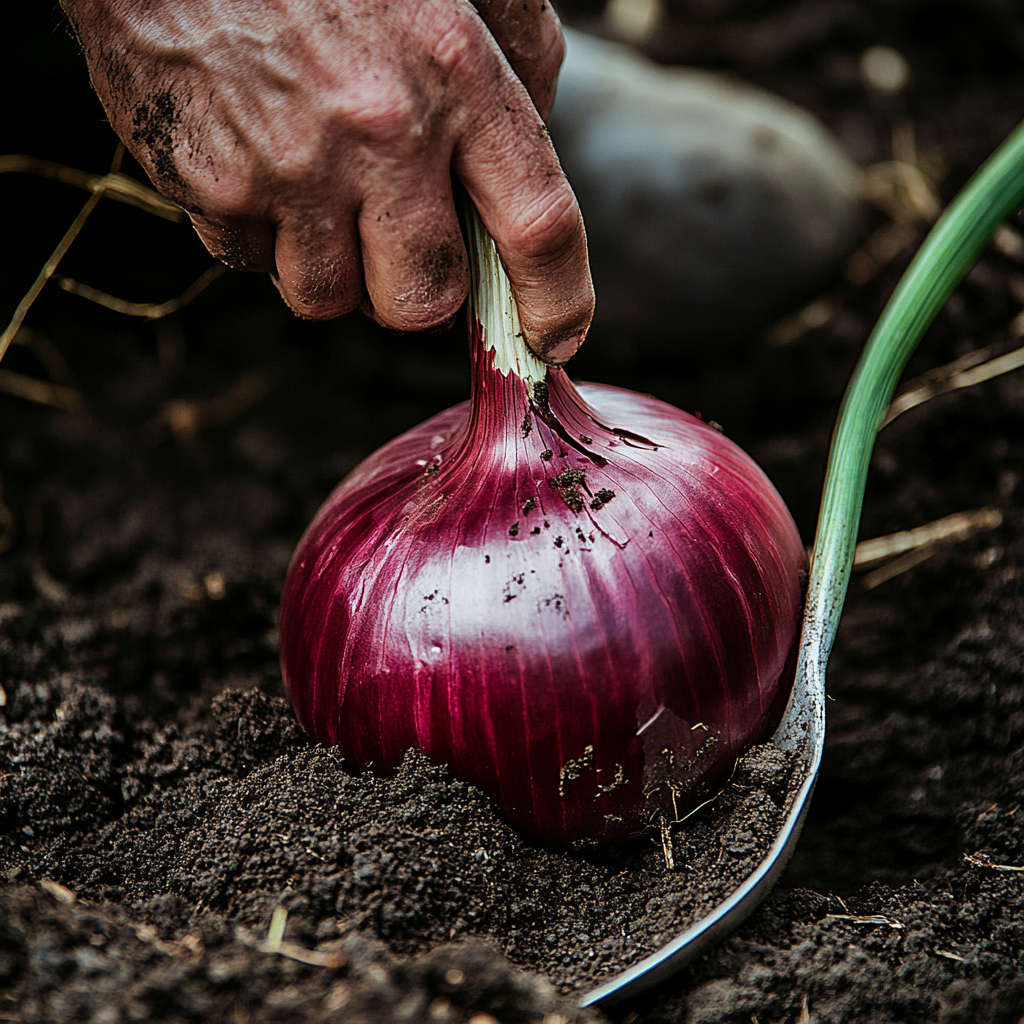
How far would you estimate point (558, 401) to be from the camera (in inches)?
36.8

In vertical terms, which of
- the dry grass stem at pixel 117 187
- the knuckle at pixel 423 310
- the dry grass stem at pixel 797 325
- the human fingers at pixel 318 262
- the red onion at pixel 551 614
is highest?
the dry grass stem at pixel 117 187

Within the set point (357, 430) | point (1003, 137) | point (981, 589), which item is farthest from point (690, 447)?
point (1003, 137)

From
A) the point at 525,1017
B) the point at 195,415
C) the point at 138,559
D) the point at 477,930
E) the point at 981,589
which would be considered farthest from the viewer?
the point at 195,415

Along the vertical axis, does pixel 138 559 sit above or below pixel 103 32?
below

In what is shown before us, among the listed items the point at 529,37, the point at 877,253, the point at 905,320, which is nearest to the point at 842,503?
the point at 905,320

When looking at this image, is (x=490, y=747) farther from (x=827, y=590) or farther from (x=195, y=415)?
(x=195, y=415)

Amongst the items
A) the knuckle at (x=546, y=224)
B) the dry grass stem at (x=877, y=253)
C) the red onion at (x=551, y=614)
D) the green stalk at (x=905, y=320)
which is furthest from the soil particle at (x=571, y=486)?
the dry grass stem at (x=877, y=253)

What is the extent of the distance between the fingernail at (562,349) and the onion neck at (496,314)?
12 mm

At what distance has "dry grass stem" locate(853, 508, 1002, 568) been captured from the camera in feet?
4.53

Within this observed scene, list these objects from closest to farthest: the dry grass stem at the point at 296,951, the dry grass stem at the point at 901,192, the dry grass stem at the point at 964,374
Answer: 1. the dry grass stem at the point at 296,951
2. the dry grass stem at the point at 964,374
3. the dry grass stem at the point at 901,192

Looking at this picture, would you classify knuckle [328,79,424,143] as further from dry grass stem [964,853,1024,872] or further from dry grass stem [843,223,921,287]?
dry grass stem [843,223,921,287]

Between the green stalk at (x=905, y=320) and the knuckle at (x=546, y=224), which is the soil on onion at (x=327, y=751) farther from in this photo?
the knuckle at (x=546, y=224)

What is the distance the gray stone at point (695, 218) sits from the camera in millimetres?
1972

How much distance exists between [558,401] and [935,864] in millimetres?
668
